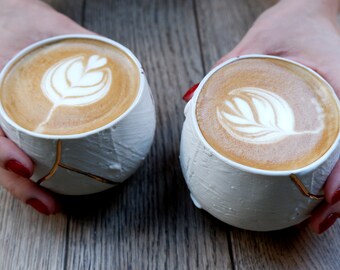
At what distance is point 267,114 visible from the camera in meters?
0.57

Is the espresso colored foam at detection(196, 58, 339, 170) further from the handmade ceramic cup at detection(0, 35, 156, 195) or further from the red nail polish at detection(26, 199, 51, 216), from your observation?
the red nail polish at detection(26, 199, 51, 216)

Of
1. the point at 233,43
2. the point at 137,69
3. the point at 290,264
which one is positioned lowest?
the point at 290,264

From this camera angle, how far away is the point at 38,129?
1.84 feet

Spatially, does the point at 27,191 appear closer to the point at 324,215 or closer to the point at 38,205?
the point at 38,205

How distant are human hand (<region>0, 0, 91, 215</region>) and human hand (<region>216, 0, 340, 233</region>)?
0.91 ft

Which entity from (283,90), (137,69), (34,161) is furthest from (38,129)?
(283,90)

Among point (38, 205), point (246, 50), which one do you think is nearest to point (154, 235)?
point (38, 205)

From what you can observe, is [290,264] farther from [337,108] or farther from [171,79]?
[171,79]

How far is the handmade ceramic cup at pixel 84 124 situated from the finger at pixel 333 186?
236 mm

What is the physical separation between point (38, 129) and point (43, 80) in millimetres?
93

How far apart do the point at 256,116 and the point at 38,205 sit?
0.32 m

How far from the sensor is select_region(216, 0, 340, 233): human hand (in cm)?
61

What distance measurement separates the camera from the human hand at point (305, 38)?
2.01ft

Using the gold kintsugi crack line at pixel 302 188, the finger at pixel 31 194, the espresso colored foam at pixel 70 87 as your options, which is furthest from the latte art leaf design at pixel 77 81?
the gold kintsugi crack line at pixel 302 188
